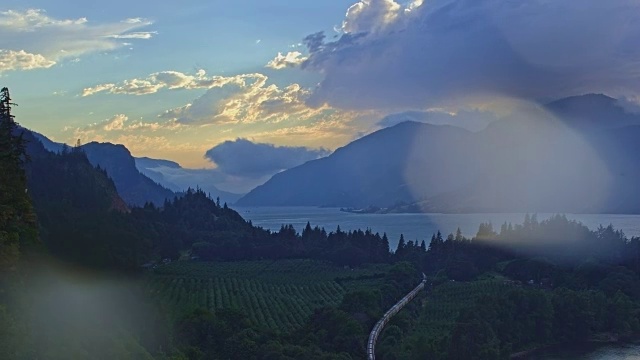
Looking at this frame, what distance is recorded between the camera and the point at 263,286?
75.1 metres

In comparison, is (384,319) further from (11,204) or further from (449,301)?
(11,204)

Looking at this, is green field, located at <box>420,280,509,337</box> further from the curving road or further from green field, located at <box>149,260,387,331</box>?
green field, located at <box>149,260,387,331</box>

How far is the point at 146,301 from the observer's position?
40844 mm

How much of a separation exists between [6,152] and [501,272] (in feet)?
258

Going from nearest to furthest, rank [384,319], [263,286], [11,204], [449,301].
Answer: [11,204], [384,319], [449,301], [263,286]

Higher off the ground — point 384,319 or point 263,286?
point 263,286

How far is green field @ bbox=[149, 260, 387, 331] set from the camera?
57969 mm

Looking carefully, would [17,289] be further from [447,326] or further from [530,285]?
[530,285]

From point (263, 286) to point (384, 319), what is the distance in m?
22.2

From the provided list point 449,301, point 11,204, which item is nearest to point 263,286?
point 449,301

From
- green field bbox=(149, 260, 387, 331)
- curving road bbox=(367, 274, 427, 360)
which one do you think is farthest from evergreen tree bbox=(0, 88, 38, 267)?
curving road bbox=(367, 274, 427, 360)

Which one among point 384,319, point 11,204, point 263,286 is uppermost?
point 11,204

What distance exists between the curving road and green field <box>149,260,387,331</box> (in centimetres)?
650

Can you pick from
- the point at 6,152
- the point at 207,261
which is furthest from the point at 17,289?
the point at 207,261
